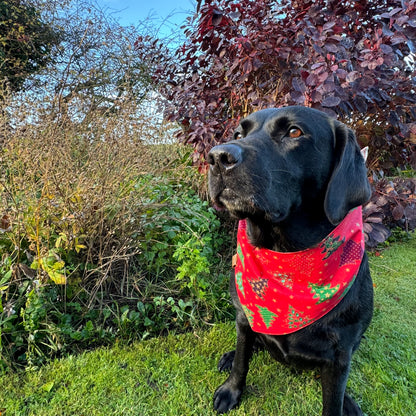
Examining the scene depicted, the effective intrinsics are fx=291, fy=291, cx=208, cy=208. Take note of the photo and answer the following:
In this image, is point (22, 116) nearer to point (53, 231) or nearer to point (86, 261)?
point (53, 231)

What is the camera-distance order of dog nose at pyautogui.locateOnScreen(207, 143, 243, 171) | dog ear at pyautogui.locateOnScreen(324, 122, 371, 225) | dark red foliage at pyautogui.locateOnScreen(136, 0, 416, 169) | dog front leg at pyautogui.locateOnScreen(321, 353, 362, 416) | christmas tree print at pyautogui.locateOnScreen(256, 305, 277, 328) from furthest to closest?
dark red foliage at pyautogui.locateOnScreen(136, 0, 416, 169)
christmas tree print at pyautogui.locateOnScreen(256, 305, 277, 328)
dog front leg at pyautogui.locateOnScreen(321, 353, 362, 416)
dog ear at pyautogui.locateOnScreen(324, 122, 371, 225)
dog nose at pyautogui.locateOnScreen(207, 143, 243, 171)

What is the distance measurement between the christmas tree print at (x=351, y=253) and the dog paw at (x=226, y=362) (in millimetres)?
Answer: 1076

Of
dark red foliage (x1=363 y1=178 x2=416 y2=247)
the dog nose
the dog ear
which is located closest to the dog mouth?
the dog nose

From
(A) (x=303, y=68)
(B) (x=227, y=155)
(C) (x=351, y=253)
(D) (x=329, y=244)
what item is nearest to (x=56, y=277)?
(B) (x=227, y=155)

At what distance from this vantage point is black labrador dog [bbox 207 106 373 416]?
1.23m

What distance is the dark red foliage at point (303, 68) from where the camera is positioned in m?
2.24

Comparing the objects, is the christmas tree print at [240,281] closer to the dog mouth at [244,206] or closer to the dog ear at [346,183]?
the dog mouth at [244,206]

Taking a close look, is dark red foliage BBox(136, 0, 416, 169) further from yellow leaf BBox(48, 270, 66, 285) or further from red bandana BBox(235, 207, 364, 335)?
yellow leaf BBox(48, 270, 66, 285)

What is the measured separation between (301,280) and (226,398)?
0.87 meters

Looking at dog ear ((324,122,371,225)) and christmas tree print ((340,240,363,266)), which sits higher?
dog ear ((324,122,371,225))

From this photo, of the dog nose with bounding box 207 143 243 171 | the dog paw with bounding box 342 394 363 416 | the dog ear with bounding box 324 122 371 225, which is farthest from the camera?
the dog paw with bounding box 342 394 363 416

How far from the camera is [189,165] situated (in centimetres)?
382

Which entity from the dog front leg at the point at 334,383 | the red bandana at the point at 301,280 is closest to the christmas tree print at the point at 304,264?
the red bandana at the point at 301,280

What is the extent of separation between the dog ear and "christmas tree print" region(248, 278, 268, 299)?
53 centimetres
